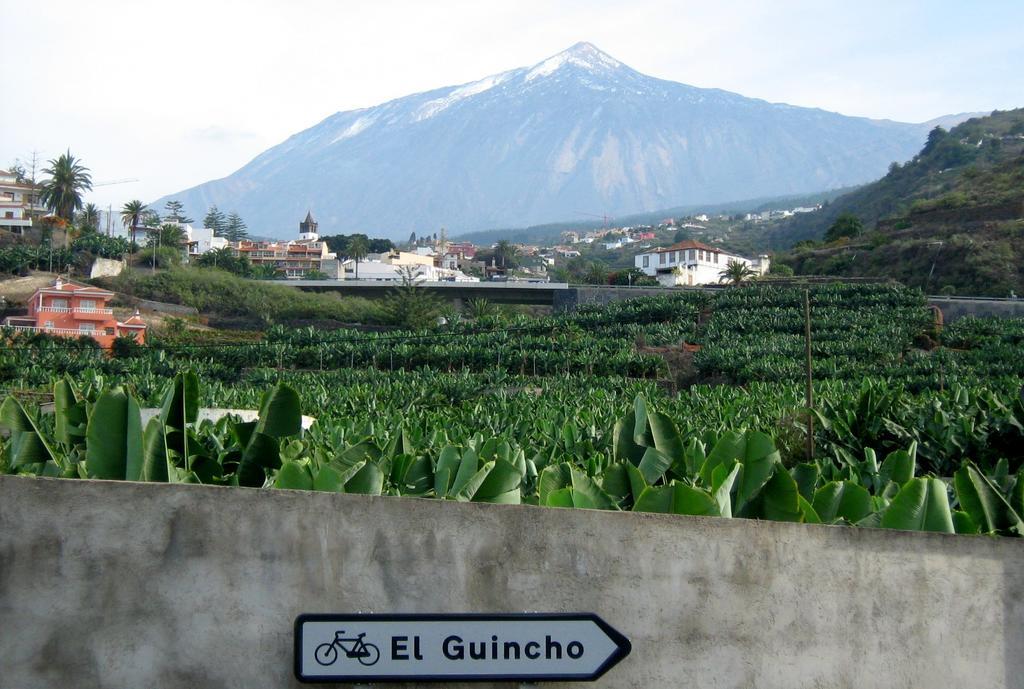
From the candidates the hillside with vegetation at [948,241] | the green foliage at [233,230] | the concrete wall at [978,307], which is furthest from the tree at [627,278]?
the green foliage at [233,230]

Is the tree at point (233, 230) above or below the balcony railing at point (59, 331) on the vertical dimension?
above

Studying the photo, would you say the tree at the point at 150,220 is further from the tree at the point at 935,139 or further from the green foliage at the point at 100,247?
the tree at the point at 935,139

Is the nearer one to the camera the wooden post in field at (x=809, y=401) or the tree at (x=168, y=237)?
the wooden post in field at (x=809, y=401)

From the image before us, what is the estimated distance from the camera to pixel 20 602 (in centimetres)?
376

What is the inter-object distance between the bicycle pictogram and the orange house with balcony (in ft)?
151

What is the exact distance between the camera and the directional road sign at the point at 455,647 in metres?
3.80

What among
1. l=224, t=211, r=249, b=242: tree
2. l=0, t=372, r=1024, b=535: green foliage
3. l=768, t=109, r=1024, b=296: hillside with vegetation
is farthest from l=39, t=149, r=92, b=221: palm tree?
l=0, t=372, r=1024, b=535: green foliage

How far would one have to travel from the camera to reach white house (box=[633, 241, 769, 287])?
238ft

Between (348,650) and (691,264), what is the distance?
2955 inches

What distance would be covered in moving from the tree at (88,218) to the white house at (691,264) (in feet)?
149

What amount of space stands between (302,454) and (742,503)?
240 centimetres

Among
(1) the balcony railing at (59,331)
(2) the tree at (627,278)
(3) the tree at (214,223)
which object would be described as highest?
(3) the tree at (214,223)

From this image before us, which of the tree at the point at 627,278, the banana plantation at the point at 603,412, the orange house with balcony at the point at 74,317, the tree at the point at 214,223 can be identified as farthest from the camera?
the tree at the point at 214,223

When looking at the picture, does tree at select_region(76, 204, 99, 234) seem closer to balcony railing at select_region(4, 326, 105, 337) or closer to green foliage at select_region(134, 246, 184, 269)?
green foliage at select_region(134, 246, 184, 269)
